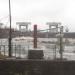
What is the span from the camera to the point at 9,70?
1324cm

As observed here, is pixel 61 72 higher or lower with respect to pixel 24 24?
lower

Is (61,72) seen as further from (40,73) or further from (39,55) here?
(39,55)

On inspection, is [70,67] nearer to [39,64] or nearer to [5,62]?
[39,64]

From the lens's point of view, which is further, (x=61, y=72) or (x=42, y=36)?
(x=42, y=36)

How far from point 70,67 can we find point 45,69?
121cm

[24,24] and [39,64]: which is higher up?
[24,24]

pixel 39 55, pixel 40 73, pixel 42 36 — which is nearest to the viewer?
pixel 40 73

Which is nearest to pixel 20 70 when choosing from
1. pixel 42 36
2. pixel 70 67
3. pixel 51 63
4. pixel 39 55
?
pixel 51 63

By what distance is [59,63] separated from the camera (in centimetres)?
1330

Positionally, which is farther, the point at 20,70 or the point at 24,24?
the point at 24,24

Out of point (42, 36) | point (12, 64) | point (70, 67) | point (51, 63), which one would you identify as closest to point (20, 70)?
point (12, 64)

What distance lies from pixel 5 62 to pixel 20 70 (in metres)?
0.81

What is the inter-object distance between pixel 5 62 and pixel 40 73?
68.3 inches

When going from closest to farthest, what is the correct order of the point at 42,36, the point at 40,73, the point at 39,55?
the point at 40,73 < the point at 39,55 < the point at 42,36
